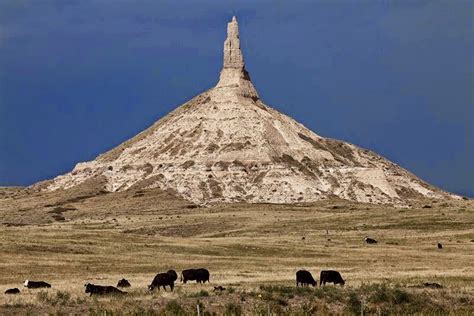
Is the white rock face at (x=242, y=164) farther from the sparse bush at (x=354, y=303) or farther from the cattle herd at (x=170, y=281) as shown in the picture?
the sparse bush at (x=354, y=303)

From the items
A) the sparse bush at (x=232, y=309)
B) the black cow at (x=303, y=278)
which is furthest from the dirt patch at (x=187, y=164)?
the sparse bush at (x=232, y=309)

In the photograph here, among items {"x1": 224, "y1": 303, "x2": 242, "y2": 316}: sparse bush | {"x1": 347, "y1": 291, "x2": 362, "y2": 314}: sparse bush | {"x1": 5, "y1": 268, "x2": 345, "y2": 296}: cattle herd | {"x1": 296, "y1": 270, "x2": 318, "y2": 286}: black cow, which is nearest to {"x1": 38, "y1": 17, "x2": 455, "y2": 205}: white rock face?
{"x1": 5, "y1": 268, "x2": 345, "y2": 296}: cattle herd

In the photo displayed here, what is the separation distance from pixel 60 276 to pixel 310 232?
55241mm

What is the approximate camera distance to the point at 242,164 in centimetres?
17538

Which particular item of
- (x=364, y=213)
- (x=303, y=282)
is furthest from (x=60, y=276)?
(x=364, y=213)

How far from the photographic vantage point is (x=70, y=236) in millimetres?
83375

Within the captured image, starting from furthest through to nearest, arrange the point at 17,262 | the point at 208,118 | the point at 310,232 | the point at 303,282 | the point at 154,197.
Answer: the point at 208,118
the point at 154,197
the point at 310,232
the point at 17,262
the point at 303,282

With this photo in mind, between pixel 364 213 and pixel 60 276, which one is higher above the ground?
pixel 364 213

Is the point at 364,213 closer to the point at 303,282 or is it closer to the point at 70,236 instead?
the point at 70,236

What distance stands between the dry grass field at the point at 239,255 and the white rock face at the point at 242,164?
28.2 ft

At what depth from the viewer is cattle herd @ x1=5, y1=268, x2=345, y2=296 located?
4178cm

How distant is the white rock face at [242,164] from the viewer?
547ft

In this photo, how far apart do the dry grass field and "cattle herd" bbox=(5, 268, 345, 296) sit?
832 mm

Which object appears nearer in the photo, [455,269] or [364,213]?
[455,269]
